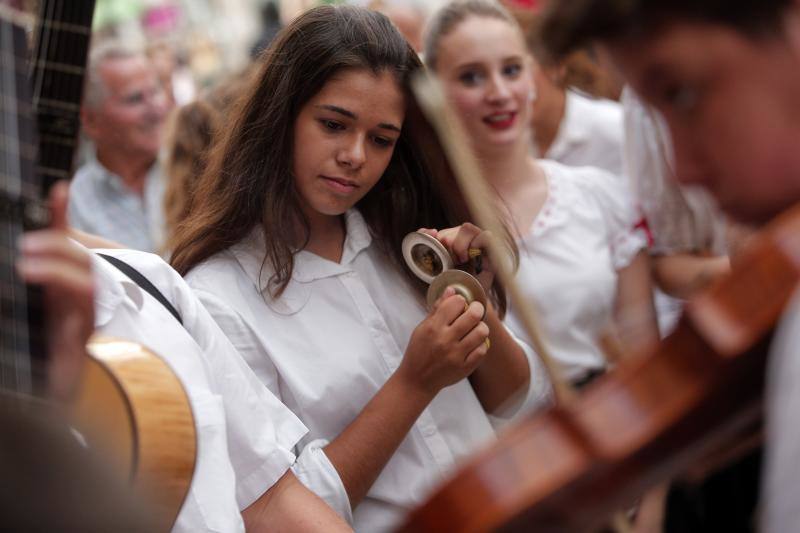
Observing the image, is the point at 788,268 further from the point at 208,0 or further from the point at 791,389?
the point at 208,0

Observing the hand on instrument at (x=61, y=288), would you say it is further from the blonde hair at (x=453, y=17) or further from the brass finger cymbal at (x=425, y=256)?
the blonde hair at (x=453, y=17)

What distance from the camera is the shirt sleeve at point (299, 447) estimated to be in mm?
2123

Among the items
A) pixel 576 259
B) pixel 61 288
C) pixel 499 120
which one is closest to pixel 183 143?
pixel 499 120

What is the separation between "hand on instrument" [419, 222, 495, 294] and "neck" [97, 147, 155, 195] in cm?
288

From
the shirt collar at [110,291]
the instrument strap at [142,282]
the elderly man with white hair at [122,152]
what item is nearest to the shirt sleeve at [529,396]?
the instrument strap at [142,282]

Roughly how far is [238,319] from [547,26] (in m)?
1.32

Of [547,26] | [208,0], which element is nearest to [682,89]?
[547,26]

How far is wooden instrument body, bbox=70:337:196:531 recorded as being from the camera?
1.46 metres

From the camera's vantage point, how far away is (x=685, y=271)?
3168mm

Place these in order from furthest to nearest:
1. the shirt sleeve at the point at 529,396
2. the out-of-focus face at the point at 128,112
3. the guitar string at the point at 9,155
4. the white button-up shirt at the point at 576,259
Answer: the out-of-focus face at the point at 128,112 → the white button-up shirt at the point at 576,259 → the shirt sleeve at the point at 529,396 → the guitar string at the point at 9,155

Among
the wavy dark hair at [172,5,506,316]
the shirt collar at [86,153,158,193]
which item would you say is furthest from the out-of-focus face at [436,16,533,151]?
the shirt collar at [86,153,158,193]

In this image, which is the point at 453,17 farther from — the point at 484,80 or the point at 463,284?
the point at 463,284

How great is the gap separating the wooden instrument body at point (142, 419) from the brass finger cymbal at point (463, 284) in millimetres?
772

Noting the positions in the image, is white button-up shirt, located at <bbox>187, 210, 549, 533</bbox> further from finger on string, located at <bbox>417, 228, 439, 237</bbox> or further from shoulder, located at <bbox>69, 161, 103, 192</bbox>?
shoulder, located at <bbox>69, 161, 103, 192</bbox>
